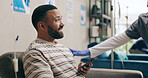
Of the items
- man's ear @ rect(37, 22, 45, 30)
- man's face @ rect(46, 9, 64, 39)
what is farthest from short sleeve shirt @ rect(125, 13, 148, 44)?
man's ear @ rect(37, 22, 45, 30)

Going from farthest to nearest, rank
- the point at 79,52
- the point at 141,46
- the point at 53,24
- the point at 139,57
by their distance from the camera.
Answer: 1. the point at 141,46
2. the point at 139,57
3. the point at 79,52
4. the point at 53,24

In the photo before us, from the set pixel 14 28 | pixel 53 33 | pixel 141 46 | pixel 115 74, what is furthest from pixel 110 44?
pixel 141 46

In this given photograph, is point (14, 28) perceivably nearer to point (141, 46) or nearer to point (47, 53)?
point (47, 53)

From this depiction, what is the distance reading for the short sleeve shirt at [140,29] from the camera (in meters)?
1.48

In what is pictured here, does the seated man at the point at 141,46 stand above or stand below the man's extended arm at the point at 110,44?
below

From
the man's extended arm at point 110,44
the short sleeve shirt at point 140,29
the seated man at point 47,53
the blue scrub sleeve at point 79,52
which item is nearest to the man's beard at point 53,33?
the seated man at point 47,53

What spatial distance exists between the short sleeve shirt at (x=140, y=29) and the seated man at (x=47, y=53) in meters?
0.56

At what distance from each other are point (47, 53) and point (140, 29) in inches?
33.6

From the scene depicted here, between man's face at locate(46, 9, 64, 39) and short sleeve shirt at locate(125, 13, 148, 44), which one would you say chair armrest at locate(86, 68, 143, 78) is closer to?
short sleeve shirt at locate(125, 13, 148, 44)

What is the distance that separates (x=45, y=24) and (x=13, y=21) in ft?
1.73

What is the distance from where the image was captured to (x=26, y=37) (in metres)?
1.81

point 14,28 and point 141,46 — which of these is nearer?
point 14,28

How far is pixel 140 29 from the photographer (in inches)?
59.7

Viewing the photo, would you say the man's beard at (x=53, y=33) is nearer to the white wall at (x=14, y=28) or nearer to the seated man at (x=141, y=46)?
the white wall at (x=14, y=28)
